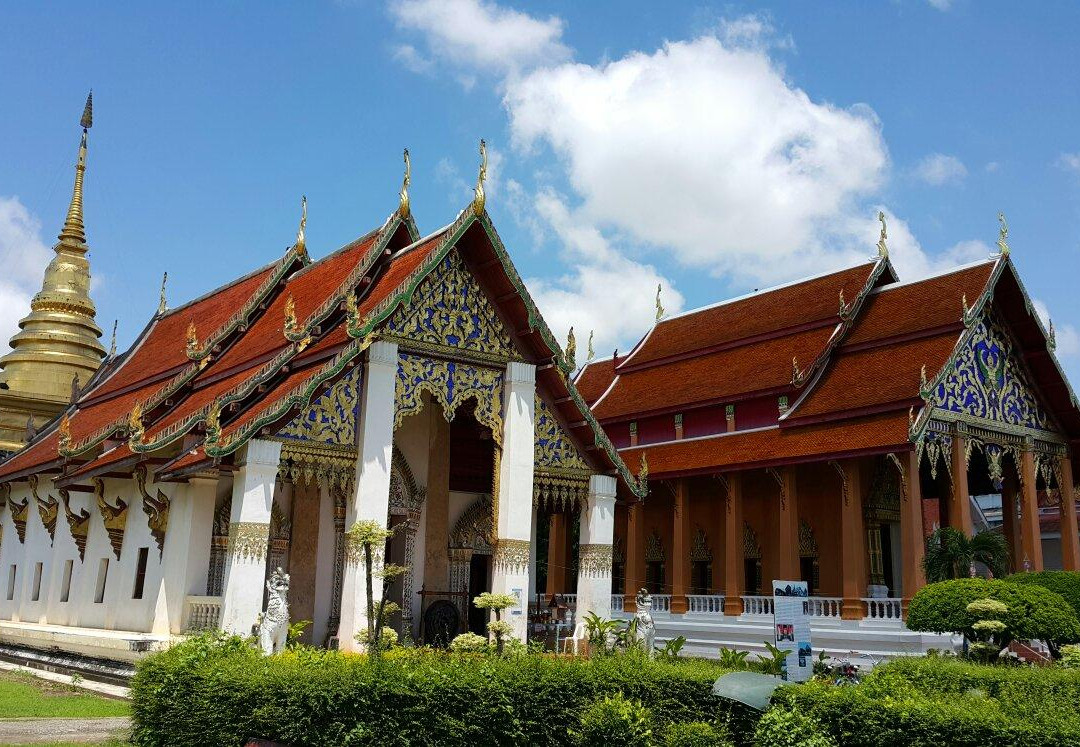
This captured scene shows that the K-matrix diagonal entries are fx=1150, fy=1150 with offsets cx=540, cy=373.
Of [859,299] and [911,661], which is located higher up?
[859,299]

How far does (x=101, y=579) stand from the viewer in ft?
60.9

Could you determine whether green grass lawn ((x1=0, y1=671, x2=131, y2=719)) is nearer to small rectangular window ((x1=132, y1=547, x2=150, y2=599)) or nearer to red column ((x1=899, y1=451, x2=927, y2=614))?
small rectangular window ((x1=132, y1=547, x2=150, y2=599))

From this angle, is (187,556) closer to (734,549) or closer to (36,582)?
(36,582)

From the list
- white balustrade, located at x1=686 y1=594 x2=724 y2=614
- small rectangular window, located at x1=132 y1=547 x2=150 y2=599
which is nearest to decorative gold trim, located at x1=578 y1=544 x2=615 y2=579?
small rectangular window, located at x1=132 y1=547 x2=150 y2=599

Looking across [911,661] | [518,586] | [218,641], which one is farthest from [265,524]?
[911,661]

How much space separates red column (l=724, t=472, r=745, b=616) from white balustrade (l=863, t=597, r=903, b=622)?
292 centimetres

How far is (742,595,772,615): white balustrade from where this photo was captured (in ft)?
73.9

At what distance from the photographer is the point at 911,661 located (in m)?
12.5

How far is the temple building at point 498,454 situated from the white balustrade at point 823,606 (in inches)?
3.5

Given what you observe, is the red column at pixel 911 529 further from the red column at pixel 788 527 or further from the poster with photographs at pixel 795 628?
the poster with photographs at pixel 795 628

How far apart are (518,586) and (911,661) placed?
5658 millimetres

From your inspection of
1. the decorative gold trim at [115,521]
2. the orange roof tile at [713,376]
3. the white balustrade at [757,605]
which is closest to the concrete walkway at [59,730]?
the decorative gold trim at [115,521]

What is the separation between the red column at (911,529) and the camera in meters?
19.6

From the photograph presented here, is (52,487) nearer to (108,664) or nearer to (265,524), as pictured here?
(108,664)
